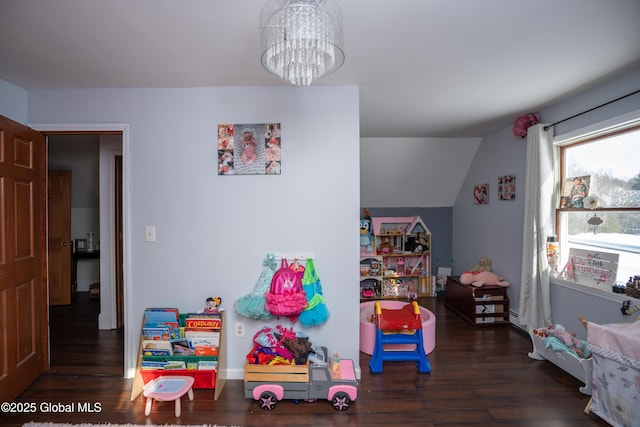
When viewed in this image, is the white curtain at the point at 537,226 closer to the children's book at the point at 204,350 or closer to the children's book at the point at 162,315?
the children's book at the point at 204,350

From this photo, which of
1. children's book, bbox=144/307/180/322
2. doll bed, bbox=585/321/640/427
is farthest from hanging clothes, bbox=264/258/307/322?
doll bed, bbox=585/321/640/427

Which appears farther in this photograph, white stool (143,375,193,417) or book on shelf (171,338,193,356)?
book on shelf (171,338,193,356)

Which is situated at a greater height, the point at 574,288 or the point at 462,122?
the point at 462,122

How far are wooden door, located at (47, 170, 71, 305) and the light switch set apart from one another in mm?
2954

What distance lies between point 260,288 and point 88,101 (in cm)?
200

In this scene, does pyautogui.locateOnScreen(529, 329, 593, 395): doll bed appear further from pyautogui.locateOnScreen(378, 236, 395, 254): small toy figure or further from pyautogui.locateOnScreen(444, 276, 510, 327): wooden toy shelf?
pyautogui.locateOnScreen(378, 236, 395, 254): small toy figure

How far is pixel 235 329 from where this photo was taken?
8.00ft

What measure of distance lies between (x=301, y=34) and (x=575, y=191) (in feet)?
9.69

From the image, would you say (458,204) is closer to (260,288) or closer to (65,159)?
(260,288)

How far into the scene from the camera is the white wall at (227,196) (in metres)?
2.41

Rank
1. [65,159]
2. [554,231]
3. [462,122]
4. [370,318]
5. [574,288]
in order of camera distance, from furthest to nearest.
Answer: [65,159]
[462,122]
[370,318]
[554,231]
[574,288]

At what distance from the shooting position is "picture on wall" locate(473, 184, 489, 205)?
4.15 meters

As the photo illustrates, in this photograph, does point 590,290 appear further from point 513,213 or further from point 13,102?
point 13,102

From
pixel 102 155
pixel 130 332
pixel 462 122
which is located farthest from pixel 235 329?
pixel 462 122
